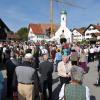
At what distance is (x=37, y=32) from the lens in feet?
409

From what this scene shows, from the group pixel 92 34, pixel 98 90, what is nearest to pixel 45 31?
pixel 92 34

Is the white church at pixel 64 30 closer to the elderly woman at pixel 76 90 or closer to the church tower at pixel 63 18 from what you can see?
the church tower at pixel 63 18

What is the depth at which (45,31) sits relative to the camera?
121438mm

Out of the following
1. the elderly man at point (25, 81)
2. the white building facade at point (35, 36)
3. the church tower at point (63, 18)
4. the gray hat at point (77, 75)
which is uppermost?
the church tower at point (63, 18)

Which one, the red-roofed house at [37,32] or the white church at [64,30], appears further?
the red-roofed house at [37,32]

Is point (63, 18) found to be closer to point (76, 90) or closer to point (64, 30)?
point (64, 30)

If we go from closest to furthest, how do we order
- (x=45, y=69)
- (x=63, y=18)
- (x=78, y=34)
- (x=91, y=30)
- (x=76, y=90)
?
1. (x=76, y=90)
2. (x=45, y=69)
3. (x=63, y=18)
4. (x=91, y=30)
5. (x=78, y=34)

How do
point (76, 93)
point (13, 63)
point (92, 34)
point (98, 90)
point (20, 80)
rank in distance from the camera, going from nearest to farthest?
point (76, 93)
point (20, 80)
point (13, 63)
point (98, 90)
point (92, 34)

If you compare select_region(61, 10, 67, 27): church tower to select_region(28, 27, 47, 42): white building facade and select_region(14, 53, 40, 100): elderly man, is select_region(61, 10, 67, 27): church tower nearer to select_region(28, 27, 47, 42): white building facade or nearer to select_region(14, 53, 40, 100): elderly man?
select_region(28, 27, 47, 42): white building facade

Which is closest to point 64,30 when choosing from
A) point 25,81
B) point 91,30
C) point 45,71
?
point 91,30

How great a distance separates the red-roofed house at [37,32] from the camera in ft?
401

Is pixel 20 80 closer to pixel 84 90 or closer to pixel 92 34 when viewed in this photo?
pixel 84 90

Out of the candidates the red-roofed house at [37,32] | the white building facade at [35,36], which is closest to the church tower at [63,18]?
the red-roofed house at [37,32]

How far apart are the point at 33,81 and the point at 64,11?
11120 centimetres
